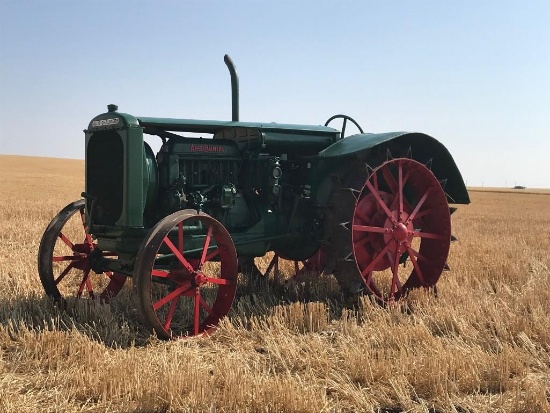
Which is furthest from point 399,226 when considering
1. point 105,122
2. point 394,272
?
point 105,122

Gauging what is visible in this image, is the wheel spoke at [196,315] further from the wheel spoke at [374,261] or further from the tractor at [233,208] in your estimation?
the wheel spoke at [374,261]

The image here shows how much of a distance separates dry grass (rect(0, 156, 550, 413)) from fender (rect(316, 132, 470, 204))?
4.49ft

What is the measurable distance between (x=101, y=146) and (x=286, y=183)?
200 centimetres

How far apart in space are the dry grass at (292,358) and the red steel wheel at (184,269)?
0.21 meters

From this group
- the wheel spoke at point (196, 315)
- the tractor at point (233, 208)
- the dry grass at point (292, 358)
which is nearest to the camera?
the dry grass at point (292, 358)

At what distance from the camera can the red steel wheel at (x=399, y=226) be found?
18.3 ft

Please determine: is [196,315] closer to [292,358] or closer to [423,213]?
[292,358]

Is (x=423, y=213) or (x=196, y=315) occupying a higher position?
(x=423, y=213)

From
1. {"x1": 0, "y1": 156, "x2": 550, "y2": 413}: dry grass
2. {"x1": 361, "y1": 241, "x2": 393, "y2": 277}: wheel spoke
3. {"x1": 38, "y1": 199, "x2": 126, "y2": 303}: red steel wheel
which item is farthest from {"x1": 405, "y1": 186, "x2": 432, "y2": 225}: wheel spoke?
{"x1": 38, "y1": 199, "x2": 126, "y2": 303}: red steel wheel

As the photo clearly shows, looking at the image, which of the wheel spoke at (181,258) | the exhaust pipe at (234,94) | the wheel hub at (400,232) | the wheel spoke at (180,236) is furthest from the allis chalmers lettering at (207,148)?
the wheel hub at (400,232)

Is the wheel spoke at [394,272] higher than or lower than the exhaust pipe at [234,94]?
lower

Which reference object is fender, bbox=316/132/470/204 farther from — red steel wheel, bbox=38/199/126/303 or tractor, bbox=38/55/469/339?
red steel wheel, bbox=38/199/126/303

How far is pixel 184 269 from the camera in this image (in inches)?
177

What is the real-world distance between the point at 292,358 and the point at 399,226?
7.62ft
